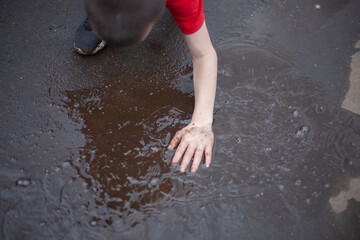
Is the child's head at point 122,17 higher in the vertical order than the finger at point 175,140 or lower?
higher

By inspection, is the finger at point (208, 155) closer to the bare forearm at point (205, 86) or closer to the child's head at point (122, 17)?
the bare forearm at point (205, 86)

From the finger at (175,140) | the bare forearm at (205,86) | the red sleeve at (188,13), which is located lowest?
the finger at (175,140)

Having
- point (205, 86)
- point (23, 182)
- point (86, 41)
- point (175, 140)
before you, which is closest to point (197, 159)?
point (175, 140)

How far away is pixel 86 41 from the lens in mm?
2158

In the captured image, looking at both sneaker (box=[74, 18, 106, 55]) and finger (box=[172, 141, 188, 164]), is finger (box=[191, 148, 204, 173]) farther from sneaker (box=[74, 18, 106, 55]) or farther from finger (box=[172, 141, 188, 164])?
sneaker (box=[74, 18, 106, 55])

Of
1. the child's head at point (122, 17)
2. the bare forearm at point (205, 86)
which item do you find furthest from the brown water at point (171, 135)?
the child's head at point (122, 17)

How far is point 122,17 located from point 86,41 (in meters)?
1.19

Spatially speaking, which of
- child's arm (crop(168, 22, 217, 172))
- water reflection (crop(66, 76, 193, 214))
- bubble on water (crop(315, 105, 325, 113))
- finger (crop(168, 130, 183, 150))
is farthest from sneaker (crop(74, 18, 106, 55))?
bubble on water (crop(315, 105, 325, 113))

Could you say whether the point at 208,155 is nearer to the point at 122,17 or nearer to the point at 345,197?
the point at 345,197

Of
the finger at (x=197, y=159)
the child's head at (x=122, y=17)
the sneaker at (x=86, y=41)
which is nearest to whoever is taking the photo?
the child's head at (x=122, y=17)

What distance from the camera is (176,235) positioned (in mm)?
1604

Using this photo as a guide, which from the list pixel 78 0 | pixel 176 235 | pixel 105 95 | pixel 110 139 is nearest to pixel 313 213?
pixel 176 235

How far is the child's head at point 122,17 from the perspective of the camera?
1082mm

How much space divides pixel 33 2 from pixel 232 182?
231 centimetres
